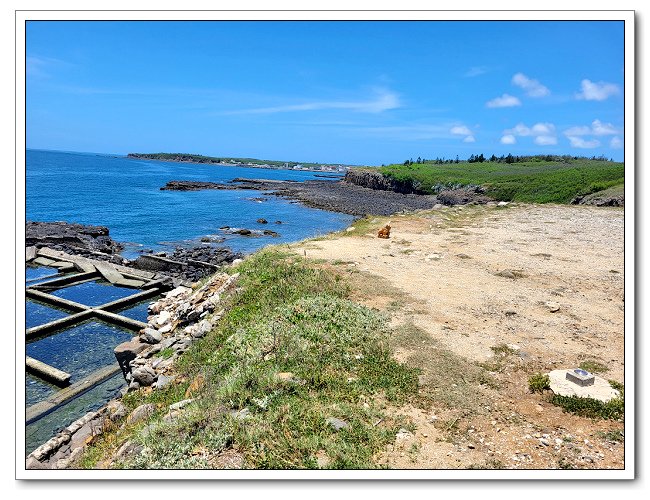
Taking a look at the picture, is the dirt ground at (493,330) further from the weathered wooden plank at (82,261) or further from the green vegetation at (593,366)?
the weathered wooden plank at (82,261)

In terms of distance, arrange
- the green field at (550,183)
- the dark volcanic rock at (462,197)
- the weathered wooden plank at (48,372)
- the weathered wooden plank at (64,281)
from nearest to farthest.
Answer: the weathered wooden plank at (48,372), the weathered wooden plank at (64,281), the green field at (550,183), the dark volcanic rock at (462,197)

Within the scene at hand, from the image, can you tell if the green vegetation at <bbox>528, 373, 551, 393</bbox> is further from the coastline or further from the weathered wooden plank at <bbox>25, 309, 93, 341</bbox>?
the weathered wooden plank at <bbox>25, 309, 93, 341</bbox>

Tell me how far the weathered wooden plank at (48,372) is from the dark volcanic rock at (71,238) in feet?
71.7

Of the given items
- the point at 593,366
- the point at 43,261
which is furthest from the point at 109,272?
the point at 593,366

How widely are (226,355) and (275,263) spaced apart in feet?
21.2

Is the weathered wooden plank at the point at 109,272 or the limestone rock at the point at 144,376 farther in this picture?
the weathered wooden plank at the point at 109,272

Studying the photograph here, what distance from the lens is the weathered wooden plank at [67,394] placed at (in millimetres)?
A: 12605

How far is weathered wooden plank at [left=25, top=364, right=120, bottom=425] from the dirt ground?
903 centimetres

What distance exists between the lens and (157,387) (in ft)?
32.2

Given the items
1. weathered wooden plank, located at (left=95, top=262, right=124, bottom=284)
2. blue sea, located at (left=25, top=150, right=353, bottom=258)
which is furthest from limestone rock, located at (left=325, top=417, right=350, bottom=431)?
blue sea, located at (left=25, top=150, right=353, bottom=258)

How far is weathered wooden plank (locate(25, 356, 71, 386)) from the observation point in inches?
560

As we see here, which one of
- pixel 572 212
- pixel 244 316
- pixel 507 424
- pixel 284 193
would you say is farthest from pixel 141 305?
pixel 284 193

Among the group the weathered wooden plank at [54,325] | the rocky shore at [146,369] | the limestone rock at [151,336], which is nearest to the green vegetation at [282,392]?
the rocky shore at [146,369]
